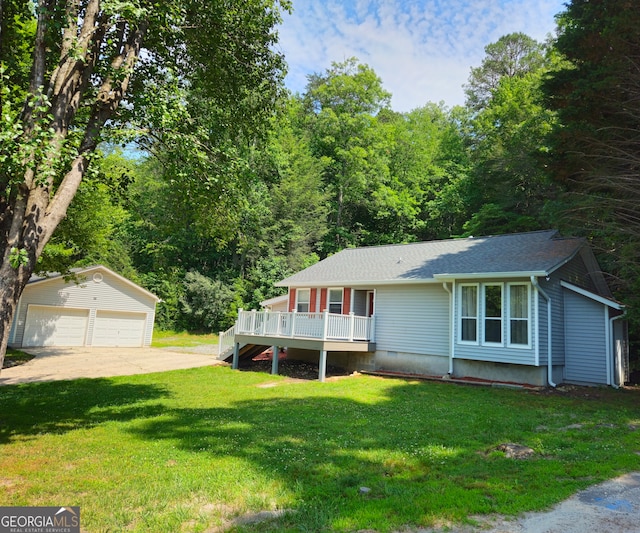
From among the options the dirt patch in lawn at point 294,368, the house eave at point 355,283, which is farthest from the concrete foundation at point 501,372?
the dirt patch in lawn at point 294,368

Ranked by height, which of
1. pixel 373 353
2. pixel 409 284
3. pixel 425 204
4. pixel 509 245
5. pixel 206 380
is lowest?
pixel 206 380

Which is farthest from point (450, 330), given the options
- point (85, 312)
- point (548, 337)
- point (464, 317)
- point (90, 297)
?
point (85, 312)

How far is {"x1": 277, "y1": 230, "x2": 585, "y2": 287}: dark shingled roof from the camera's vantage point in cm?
1280

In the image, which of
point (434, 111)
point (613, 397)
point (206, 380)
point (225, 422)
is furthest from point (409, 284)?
point (434, 111)

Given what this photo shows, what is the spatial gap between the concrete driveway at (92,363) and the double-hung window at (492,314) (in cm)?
1057

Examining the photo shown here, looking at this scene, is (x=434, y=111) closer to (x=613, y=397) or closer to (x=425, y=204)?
(x=425, y=204)

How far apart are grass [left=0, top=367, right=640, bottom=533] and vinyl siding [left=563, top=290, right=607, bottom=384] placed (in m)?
2.20

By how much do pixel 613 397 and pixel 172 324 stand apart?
27.0 metres

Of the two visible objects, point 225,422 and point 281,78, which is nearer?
point 225,422

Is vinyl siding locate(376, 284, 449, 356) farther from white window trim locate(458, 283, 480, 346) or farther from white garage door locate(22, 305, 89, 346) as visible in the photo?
white garage door locate(22, 305, 89, 346)

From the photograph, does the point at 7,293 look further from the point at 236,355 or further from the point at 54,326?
the point at 54,326

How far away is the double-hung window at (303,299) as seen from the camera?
1808 centimetres

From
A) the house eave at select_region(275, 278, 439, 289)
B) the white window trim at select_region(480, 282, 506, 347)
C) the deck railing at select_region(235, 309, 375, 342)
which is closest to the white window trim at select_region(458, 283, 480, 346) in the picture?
the white window trim at select_region(480, 282, 506, 347)

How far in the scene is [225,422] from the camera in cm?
746
